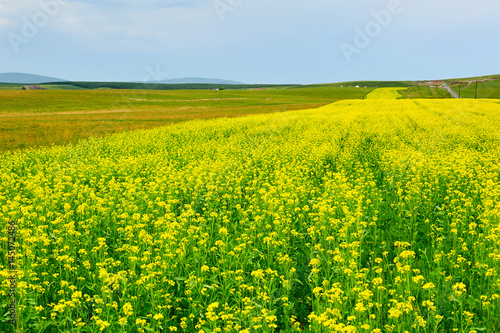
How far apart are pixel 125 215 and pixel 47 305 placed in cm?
228

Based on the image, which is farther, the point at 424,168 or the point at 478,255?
Result: the point at 424,168

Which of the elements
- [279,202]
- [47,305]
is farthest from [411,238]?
[47,305]

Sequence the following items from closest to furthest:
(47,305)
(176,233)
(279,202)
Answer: (47,305) < (176,233) < (279,202)

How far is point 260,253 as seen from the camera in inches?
255

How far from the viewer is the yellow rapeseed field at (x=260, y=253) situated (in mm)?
4797

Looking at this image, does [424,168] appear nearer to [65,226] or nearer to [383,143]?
[383,143]

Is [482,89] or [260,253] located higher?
[482,89]

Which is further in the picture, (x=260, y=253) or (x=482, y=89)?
(x=482, y=89)

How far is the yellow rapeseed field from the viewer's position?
4.80 m

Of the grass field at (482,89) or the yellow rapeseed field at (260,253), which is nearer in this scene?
the yellow rapeseed field at (260,253)

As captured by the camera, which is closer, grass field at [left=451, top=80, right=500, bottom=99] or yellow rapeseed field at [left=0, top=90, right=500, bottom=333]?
yellow rapeseed field at [left=0, top=90, right=500, bottom=333]

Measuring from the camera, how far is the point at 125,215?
724 centimetres

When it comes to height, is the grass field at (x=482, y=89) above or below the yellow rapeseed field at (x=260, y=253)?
above

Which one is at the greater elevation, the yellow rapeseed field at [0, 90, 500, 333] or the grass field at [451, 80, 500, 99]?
the grass field at [451, 80, 500, 99]
